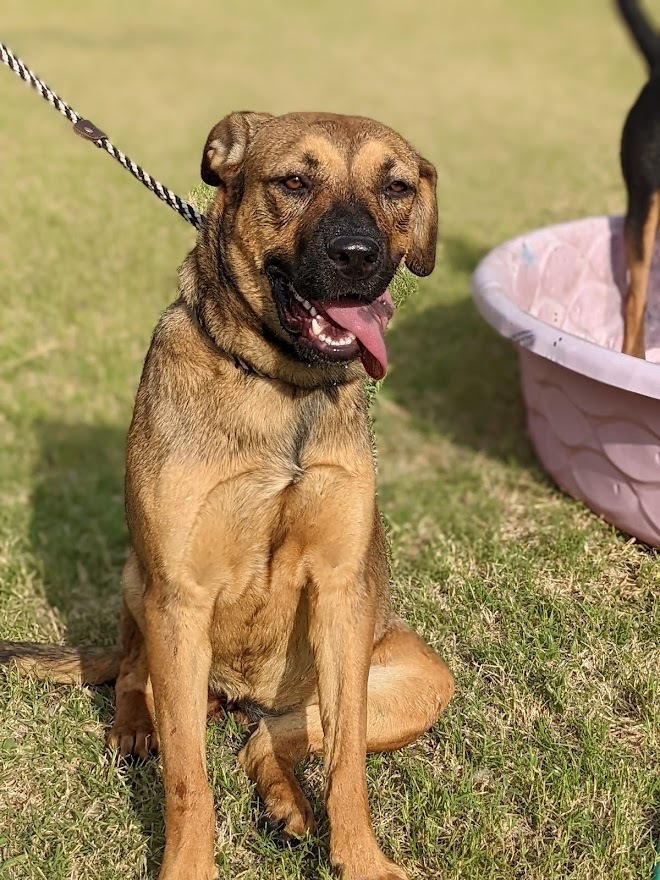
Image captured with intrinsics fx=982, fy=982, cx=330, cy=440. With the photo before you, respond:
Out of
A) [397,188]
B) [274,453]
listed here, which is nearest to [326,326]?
[274,453]

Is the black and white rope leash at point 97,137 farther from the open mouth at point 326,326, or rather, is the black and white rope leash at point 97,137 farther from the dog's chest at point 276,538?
the dog's chest at point 276,538

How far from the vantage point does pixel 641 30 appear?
19.2 ft

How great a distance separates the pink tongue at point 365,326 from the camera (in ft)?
9.24

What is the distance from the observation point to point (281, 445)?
293cm

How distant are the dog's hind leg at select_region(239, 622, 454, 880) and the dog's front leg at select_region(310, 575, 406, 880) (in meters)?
0.24

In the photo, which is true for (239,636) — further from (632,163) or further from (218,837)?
(632,163)

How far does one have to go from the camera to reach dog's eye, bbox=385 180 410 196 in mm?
3006

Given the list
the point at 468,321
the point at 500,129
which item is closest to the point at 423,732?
the point at 468,321

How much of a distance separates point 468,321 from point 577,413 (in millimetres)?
3129

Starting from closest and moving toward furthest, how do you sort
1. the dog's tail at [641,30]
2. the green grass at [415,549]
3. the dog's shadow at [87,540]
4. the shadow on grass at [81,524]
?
the green grass at [415,549], the dog's shadow at [87,540], the shadow on grass at [81,524], the dog's tail at [641,30]

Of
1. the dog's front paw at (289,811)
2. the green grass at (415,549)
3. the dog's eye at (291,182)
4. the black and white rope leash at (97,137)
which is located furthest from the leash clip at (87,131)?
the dog's front paw at (289,811)

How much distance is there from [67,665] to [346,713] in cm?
124

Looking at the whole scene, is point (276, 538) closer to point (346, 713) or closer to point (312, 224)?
point (346, 713)

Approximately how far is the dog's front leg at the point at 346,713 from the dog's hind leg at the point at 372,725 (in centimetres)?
24
